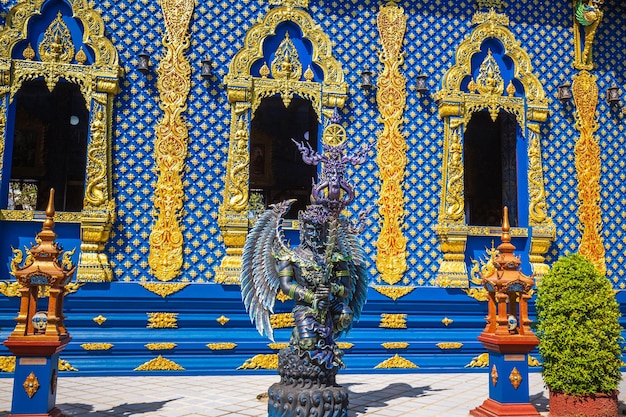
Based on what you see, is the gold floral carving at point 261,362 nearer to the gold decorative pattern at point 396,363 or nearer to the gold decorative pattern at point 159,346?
the gold decorative pattern at point 159,346

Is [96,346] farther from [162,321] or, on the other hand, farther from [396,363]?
[396,363]

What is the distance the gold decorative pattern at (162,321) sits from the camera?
8211mm

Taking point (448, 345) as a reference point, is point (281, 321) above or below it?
above

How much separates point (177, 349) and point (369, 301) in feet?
9.53

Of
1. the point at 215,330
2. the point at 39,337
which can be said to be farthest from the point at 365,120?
the point at 39,337

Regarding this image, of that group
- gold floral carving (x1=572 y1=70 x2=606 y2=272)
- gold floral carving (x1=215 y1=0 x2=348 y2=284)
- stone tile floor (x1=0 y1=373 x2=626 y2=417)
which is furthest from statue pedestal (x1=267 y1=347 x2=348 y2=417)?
gold floral carving (x1=572 y1=70 x2=606 y2=272)

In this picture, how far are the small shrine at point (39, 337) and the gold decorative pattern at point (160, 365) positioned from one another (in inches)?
103

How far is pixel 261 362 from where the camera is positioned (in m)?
8.35

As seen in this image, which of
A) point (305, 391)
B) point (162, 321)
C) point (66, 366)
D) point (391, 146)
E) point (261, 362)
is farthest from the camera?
point (391, 146)

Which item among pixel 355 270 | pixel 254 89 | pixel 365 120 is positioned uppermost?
pixel 254 89

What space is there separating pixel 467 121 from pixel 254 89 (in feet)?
11.5

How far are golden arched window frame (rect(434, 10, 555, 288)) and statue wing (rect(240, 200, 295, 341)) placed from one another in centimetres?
402

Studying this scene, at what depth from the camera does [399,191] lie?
30.2 feet

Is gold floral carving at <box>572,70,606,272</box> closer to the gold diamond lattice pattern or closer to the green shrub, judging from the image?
the gold diamond lattice pattern
